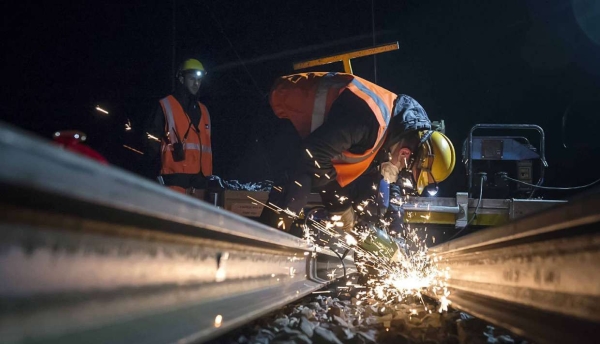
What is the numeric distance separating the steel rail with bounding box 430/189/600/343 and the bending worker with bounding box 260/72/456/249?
6.35 feet

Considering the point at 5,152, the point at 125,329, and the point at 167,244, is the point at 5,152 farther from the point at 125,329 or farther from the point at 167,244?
the point at 167,244

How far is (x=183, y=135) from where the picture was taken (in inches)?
277

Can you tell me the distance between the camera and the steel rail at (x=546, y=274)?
6.02 ft

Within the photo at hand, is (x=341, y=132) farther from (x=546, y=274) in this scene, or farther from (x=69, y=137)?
(x=69, y=137)

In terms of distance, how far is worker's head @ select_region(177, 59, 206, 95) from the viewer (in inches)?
289

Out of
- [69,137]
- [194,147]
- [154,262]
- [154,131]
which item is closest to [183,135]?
[194,147]

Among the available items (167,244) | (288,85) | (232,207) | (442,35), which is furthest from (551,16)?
(167,244)

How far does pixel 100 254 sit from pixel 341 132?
373 cm

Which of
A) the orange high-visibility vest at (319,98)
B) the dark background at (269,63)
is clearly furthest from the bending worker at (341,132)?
the dark background at (269,63)

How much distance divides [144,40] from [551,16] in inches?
479

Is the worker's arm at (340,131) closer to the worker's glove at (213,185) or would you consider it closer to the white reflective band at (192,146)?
the white reflective band at (192,146)

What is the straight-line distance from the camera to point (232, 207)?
802cm

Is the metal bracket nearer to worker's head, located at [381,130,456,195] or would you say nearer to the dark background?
worker's head, located at [381,130,456,195]

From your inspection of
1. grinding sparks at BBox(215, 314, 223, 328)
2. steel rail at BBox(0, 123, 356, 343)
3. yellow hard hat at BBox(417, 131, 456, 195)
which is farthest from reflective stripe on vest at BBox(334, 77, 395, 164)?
grinding sparks at BBox(215, 314, 223, 328)
